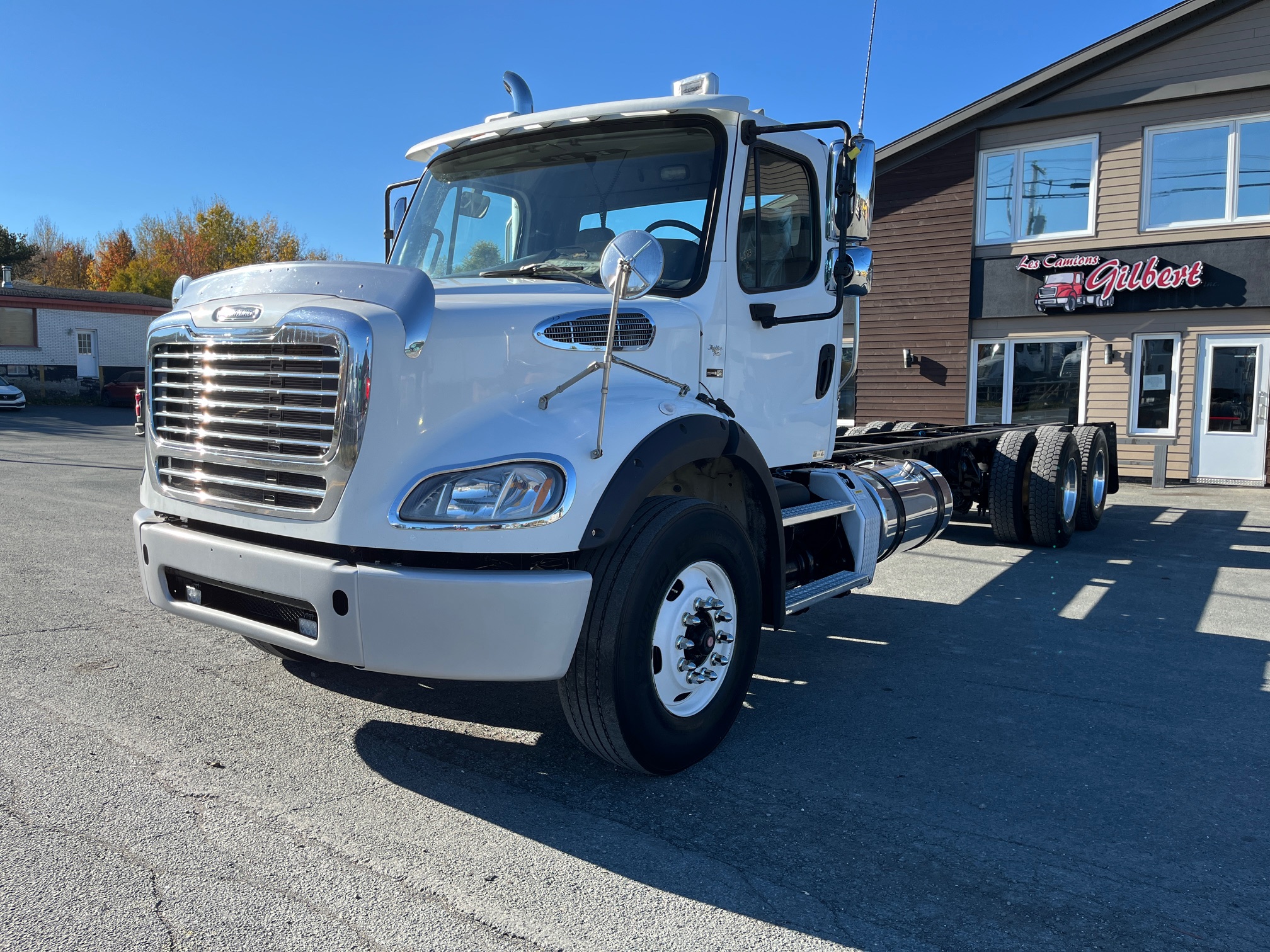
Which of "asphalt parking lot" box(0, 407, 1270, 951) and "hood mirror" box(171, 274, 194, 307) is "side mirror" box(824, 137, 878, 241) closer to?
"asphalt parking lot" box(0, 407, 1270, 951)

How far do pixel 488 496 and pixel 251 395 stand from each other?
986mm

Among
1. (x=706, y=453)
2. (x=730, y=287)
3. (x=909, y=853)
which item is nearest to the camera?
(x=909, y=853)

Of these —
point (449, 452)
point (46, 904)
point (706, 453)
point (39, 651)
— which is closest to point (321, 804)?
point (46, 904)

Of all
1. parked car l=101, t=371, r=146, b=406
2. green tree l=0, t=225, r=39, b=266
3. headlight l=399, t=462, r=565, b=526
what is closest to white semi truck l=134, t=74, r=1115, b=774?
headlight l=399, t=462, r=565, b=526

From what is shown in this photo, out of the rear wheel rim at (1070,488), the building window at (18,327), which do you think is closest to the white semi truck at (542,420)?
the rear wheel rim at (1070,488)

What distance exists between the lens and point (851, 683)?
476cm

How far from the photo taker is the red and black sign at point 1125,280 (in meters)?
14.1

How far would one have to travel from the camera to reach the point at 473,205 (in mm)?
4711

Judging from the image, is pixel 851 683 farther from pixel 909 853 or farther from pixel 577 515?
pixel 577 515

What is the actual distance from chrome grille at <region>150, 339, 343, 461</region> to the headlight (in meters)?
0.37

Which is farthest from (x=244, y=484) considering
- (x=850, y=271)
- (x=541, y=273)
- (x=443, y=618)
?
(x=850, y=271)

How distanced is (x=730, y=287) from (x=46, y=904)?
3.31m

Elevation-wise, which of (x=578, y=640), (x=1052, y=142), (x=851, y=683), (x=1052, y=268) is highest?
Answer: (x=1052, y=142)

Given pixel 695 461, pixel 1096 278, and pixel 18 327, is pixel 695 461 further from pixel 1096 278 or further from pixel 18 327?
pixel 18 327
